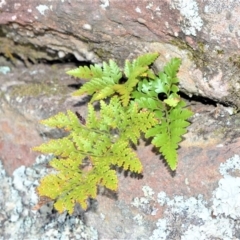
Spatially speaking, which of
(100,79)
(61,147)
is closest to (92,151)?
(61,147)

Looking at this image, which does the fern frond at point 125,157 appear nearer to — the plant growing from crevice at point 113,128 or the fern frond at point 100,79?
the plant growing from crevice at point 113,128

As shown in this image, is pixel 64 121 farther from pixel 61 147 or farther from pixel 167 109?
pixel 167 109

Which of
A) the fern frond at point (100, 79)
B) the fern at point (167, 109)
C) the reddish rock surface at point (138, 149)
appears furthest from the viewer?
the fern frond at point (100, 79)

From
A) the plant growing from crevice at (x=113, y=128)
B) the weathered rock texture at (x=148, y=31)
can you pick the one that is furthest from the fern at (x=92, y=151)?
the weathered rock texture at (x=148, y=31)

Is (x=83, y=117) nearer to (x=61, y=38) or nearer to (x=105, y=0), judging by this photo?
(x=61, y=38)

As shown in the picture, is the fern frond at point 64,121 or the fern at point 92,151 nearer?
the fern at point 92,151

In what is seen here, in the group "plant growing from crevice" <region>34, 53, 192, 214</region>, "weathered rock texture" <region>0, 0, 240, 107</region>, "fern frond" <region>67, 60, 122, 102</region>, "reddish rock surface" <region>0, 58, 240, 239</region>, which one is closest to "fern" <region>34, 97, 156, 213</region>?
"plant growing from crevice" <region>34, 53, 192, 214</region>

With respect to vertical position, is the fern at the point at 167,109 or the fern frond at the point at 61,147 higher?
the fern at the point at 167,109
